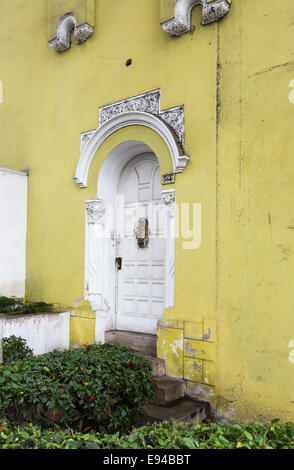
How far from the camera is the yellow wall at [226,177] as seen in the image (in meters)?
4.08

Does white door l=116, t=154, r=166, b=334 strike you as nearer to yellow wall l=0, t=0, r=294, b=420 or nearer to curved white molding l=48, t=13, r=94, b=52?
yellow wall l=0, t=0, r=294, b=420

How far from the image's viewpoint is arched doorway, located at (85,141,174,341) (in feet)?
18.3

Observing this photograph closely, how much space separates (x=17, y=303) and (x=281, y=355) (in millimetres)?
4247

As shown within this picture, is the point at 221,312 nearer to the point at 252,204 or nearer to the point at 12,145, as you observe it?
the point at 252,204

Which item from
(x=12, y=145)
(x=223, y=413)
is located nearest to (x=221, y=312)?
(x=223, y=413)

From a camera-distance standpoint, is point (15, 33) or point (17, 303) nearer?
point (17, 303)

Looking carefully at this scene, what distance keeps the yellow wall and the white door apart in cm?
56

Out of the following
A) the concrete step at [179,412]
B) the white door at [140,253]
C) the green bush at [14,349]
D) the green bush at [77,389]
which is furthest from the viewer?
the white door at [140,253]

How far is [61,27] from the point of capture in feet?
21.0

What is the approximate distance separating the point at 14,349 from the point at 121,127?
3.33m

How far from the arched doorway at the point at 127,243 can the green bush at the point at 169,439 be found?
9.96ft

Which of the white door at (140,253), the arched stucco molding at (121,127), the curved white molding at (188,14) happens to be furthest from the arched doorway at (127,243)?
the curved white molding at (188,14)

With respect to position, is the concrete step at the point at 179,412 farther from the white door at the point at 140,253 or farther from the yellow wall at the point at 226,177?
the white door at the point at 140,253

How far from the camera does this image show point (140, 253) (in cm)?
576
